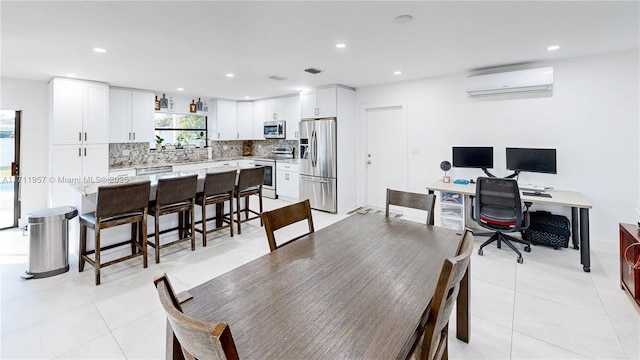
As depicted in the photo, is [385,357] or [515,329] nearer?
[385,357]

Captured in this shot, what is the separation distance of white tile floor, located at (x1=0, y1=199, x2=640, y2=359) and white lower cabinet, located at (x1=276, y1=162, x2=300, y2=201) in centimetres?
297

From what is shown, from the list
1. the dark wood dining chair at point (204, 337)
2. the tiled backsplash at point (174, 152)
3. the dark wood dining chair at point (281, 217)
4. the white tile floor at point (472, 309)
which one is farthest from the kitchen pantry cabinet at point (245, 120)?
the dark wood dining chair at point (204, 337)

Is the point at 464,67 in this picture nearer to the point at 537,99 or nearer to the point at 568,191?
the point at 537,99

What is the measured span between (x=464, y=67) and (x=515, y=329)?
3.39m

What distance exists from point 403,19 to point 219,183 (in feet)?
9.27

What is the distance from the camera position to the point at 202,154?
23.4 ft

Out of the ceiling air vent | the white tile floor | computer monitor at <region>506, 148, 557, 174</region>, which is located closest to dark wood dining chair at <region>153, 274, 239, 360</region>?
the white tile floor

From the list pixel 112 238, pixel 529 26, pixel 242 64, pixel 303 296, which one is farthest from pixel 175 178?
pixel 529 26

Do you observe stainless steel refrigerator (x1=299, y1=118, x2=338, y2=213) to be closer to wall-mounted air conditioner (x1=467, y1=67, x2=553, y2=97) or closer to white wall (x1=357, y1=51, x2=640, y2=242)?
white wall (x1=357, y1=51, x2=640, y2=242)

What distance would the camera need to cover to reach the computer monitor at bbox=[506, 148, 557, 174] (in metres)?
3.64

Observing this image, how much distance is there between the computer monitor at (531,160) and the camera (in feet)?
11.9

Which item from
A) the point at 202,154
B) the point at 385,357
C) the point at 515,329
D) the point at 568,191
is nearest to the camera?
the point at 385,357

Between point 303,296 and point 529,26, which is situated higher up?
point 529,26

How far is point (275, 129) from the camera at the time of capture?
6.82m
